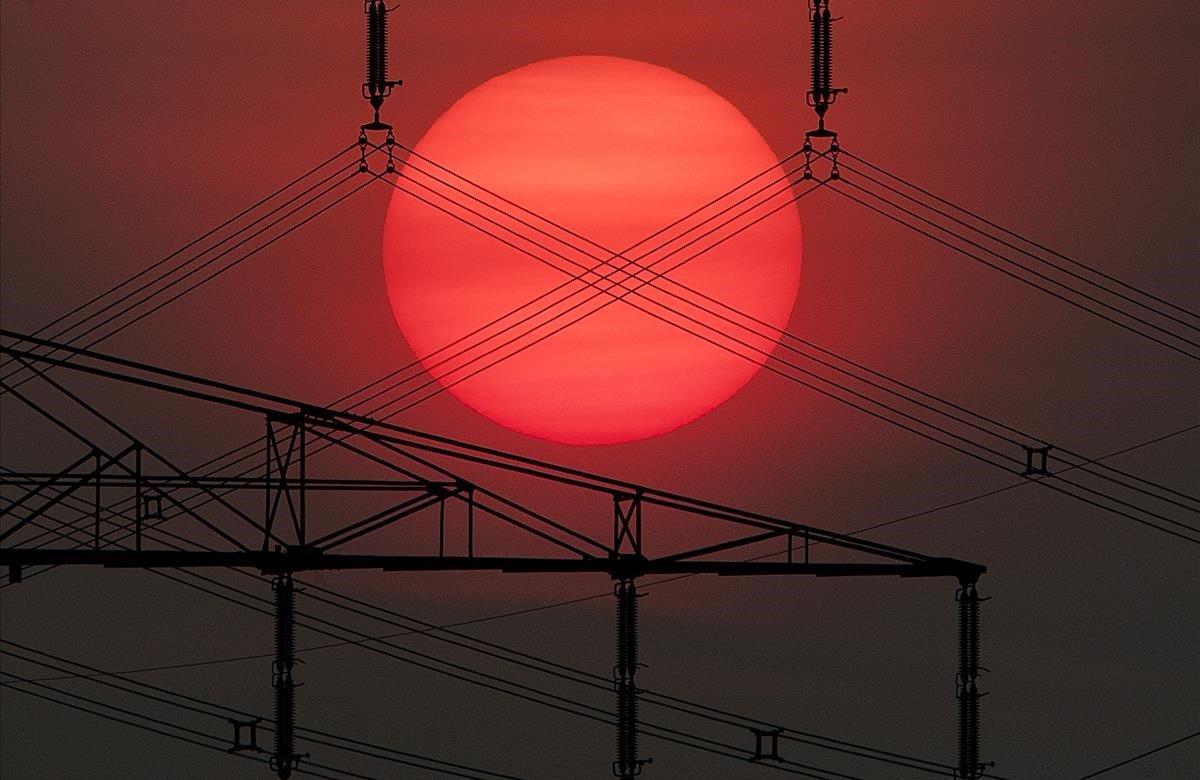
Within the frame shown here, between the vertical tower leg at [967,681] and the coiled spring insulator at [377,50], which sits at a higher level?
the coiled spring insulator at [377,50]

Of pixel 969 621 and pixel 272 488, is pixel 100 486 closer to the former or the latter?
pixel 272 488

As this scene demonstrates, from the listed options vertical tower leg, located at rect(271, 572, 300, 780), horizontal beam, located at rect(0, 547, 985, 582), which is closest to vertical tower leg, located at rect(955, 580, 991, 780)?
horizontal beam, located at rect(0, 547, 985, 582)

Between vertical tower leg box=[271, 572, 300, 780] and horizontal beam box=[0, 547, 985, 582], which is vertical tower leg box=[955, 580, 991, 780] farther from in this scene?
vertical tower leg box=[271, 572, 300, 780]

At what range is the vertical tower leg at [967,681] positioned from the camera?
58531mm

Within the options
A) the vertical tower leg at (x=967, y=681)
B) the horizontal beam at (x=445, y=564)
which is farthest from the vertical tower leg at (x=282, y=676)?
the vertical tower leg at (x=967, y=681)

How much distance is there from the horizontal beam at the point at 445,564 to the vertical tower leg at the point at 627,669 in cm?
53

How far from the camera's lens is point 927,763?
6334cm

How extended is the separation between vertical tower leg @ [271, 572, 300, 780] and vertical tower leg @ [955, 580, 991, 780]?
12525mm

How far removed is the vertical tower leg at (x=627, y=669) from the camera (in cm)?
5681

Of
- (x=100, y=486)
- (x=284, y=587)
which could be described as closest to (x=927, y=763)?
(x=284, y=587)

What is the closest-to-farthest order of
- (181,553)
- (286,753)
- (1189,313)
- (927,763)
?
(181,553) → (286,753) → (927,763) → (1189,313)

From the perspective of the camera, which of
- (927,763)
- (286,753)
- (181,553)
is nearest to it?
(181,553)

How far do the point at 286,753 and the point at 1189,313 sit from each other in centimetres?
3089

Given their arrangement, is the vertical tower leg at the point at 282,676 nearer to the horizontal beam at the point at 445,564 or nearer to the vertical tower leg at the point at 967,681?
the horizontal beam at the point at 445,564
